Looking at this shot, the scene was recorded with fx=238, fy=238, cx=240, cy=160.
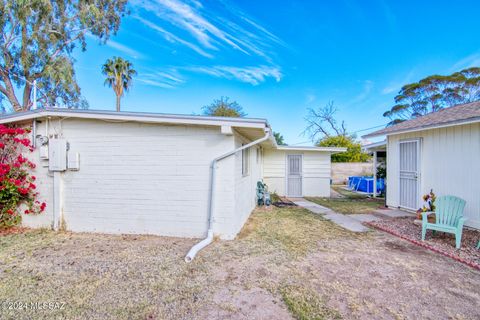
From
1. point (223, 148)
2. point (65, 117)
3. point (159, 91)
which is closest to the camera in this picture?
point (223, 148)

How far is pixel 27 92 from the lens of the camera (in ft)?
48.5

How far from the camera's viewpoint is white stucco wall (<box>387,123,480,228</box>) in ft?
17.5

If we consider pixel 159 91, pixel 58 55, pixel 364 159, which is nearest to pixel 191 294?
pixel 159 91

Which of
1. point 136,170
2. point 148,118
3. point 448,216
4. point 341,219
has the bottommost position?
point 341,219

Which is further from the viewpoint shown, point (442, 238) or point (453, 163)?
point (453, 163)

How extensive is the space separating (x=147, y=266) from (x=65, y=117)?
13.0 feet

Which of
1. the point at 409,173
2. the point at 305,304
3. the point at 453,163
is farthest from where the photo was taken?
the point at 409,173

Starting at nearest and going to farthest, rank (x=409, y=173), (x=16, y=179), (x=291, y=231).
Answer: (x=16, y=179)
(x=291, y=231)
(x=409, y=173)

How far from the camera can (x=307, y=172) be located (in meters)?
11.5

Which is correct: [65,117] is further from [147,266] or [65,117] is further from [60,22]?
[60,22]

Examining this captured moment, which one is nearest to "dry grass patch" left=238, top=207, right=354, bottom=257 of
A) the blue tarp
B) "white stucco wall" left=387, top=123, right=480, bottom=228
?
"white stucco wall" left=387, top=123, right=480, bottom=228

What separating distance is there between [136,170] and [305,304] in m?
4.08

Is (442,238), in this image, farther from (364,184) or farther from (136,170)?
(364,184)

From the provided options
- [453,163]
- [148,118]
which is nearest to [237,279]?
[148,118]
